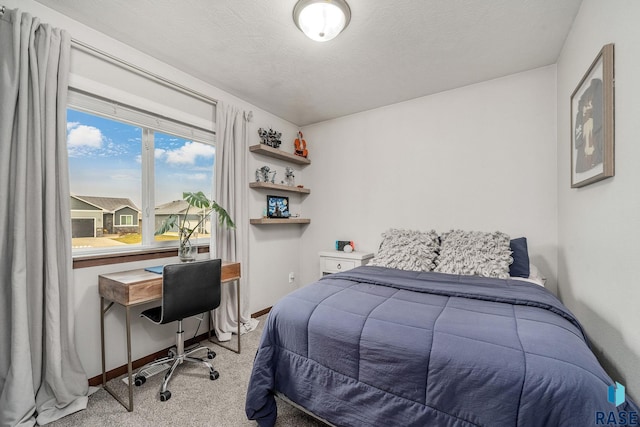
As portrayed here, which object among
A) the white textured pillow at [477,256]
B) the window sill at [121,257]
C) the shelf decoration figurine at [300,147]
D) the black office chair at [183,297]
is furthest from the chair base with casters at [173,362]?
the shelf decoration figurine at [300,147]

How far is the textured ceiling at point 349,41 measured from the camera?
1735 mm

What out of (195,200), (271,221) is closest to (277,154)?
(271,221)

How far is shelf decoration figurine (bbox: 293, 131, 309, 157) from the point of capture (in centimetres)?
376

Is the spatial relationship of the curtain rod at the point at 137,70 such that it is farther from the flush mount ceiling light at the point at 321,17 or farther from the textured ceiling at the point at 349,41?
the flush mount ceiling light at the point at 321,17

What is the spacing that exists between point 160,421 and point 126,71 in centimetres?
249

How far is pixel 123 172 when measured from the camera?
87.5 inches

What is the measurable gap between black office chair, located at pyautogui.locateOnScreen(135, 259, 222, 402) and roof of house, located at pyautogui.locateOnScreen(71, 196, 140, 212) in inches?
31.3

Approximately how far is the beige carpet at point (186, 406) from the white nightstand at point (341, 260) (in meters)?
1.43

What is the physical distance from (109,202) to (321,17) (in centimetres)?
208

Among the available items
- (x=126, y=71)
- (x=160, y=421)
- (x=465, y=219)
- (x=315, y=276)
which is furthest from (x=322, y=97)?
(x=160, y=421)

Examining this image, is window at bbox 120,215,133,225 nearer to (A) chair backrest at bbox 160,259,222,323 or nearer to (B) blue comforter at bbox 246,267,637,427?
(A) chair backrest at bbox 160,259,222,323

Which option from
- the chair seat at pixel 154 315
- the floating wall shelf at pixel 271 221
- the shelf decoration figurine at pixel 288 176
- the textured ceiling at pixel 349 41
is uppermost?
the textured ceiling at pixel 349 41

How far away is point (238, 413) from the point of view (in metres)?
1.68

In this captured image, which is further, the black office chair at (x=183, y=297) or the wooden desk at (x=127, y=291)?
the black office chair at (x=183, y=297)
